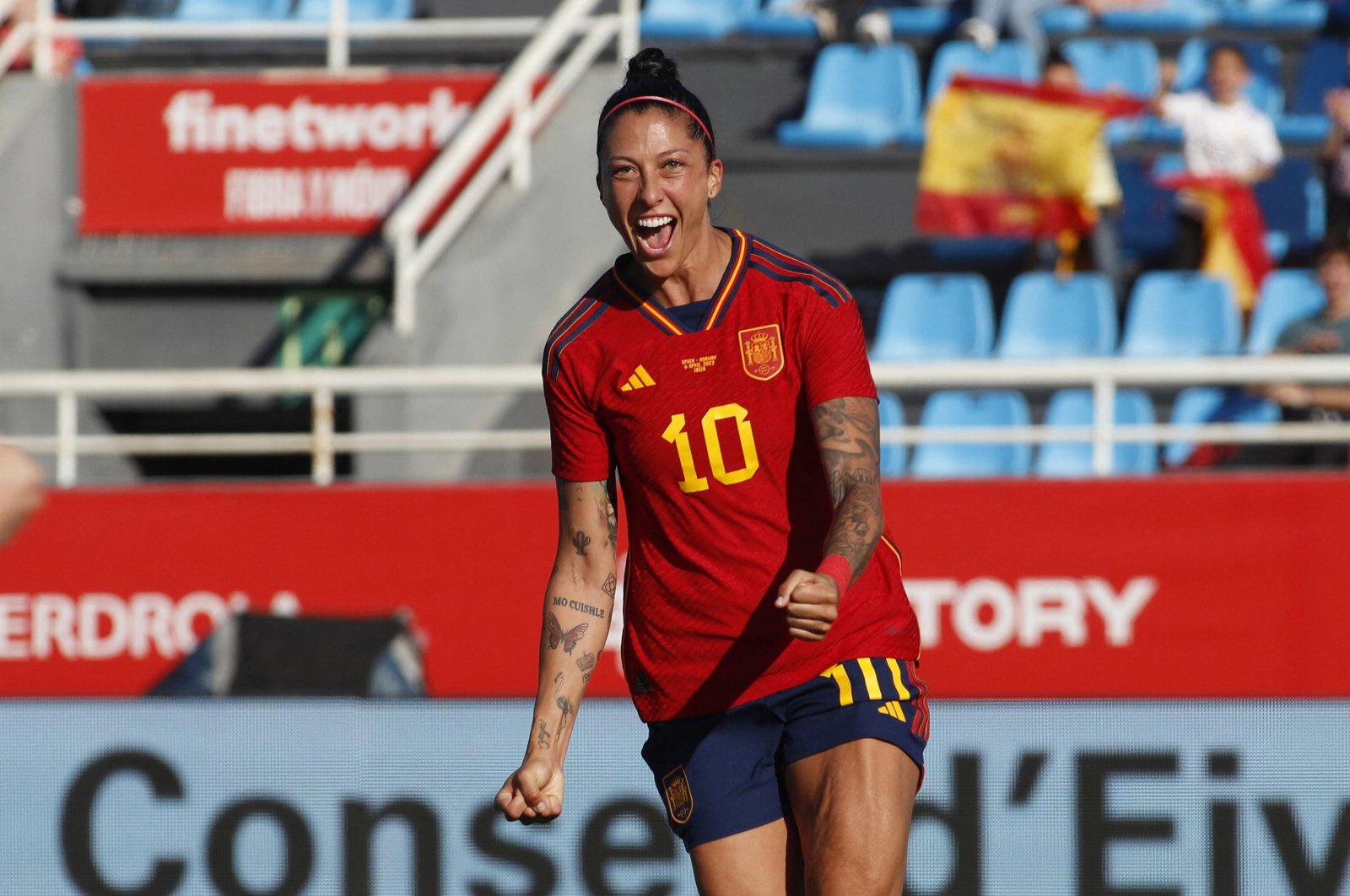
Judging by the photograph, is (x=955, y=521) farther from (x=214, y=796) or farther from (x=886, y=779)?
(x=886, y=779)

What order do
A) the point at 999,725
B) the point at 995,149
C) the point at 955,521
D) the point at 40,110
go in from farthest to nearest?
the point at 40,110 → the point at 995,149 → the point at 955,521 → the point at 999,725

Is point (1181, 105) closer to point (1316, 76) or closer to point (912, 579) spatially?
point (1316, 76)

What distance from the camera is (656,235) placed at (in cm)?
364

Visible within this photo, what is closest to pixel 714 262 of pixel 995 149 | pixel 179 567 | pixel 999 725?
pixel 999 725

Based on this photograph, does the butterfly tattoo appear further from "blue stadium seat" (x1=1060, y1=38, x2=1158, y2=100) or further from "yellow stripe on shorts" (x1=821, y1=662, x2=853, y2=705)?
"blue stadium seat" (x1=1060, y1=38, x2=1158, y2=100)

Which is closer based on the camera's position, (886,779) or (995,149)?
(886,779)

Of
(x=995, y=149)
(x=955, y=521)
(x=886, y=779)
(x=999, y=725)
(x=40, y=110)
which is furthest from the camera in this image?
(x=40, y=110)

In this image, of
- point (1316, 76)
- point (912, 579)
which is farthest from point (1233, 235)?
point (912, 579)

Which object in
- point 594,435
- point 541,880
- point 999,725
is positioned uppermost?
point 594,435

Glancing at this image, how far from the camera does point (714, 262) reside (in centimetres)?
379

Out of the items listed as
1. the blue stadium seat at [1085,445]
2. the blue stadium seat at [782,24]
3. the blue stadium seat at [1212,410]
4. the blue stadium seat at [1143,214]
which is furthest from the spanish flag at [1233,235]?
the blue stadium seat at [782,24]

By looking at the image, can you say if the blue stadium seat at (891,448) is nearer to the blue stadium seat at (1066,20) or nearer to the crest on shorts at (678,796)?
the blue stadium seat at (1066,20)

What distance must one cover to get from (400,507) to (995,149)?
4086 millimetres

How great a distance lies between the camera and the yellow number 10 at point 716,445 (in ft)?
12.2
